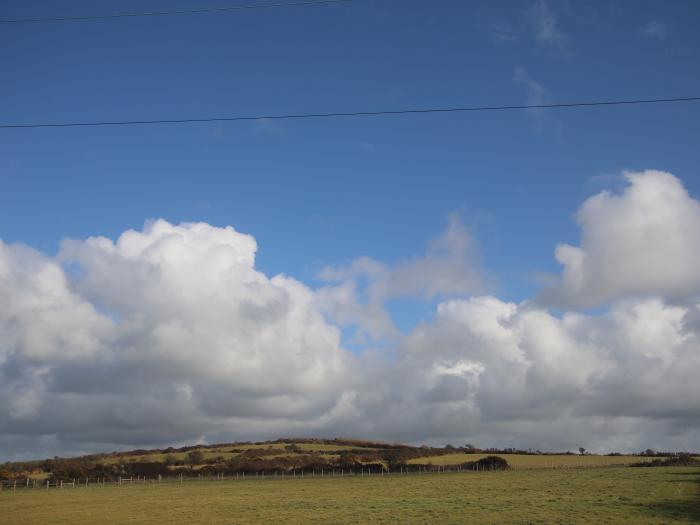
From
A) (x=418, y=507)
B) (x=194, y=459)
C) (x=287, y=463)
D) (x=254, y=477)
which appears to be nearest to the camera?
(x=418, y=507)

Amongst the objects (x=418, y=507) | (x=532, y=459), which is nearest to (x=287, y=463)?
(x=532, y=459)

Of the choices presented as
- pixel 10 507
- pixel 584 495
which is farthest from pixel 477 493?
pixel 10 507

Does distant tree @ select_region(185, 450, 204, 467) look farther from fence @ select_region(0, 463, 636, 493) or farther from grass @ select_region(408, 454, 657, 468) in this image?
grass @ select_region(408, 454, 657, 468)

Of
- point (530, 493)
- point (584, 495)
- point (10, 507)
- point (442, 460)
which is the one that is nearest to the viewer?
point (584, 495)

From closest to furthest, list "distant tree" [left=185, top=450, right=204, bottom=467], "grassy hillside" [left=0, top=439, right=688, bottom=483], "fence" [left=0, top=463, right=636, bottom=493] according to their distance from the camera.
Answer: "fence" [left=0, top=463, right=636, bottom=493] → "grassy hillside" [left=0, top=439, right=688, bottom=483] → "distant tree" [left=185, top=450, right=204, bottom=467]

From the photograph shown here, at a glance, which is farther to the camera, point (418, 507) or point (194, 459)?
point (194, 459)

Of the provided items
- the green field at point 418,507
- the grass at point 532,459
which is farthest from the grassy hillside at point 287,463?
the green field at point 418,507

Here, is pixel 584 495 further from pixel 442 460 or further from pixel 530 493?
pixel 442 460

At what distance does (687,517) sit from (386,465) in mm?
107045

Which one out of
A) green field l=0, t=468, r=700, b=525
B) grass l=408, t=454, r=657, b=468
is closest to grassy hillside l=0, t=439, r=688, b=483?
grass l=408, t=454, r=657, b=468

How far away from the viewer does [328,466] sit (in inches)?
5605

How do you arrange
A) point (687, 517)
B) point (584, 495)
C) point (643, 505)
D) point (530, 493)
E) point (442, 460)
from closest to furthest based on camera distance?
point (687, 517)
point (643, 505)
point (584, 495)
point (530, 493)
point (442, 460)

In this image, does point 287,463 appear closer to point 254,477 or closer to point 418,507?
point 254,477

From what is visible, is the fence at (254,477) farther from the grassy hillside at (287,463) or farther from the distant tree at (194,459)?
the distant tree at (194,459)
